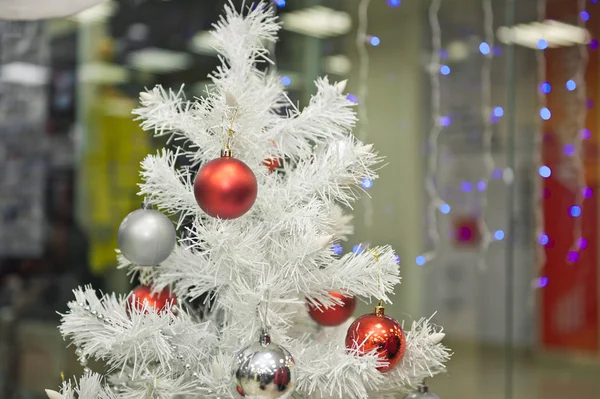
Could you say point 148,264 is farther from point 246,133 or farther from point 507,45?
point 507,45

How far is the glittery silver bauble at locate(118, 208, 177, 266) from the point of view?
1365 mm

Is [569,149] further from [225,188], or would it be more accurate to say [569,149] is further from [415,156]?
[225,188]

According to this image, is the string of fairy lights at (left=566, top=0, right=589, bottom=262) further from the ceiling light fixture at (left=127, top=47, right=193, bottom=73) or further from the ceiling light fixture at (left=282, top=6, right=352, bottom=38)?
the ceiling light fixture at (left=127, top=47, right=193, bottom=73)

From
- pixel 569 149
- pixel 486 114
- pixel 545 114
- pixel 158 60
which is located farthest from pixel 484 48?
pixel 158 60

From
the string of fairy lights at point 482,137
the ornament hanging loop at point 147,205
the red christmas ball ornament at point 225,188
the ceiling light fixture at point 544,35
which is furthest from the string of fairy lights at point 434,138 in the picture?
the red christmas ball ornament at point 225,188

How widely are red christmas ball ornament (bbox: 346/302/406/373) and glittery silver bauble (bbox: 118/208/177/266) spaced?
39 centimetres

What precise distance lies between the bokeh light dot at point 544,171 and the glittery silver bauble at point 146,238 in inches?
116

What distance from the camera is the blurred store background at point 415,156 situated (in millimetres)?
3004

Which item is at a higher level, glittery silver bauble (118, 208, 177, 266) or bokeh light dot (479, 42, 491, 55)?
bokeh light dot (479, 42, 491, 55)

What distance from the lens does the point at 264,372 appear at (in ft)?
3.76

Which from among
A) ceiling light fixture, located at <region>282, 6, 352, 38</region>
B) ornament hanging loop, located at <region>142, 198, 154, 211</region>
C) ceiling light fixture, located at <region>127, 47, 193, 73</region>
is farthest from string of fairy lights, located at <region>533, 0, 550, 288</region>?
ornament hanging loop, located at <region>142, 198, 154, 211</region>

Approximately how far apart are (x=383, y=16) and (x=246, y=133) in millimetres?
2293

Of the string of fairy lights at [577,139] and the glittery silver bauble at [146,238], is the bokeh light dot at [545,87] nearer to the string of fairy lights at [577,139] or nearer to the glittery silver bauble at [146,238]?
the string of fairy lights at [577,139]

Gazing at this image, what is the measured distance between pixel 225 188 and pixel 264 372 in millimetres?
306
